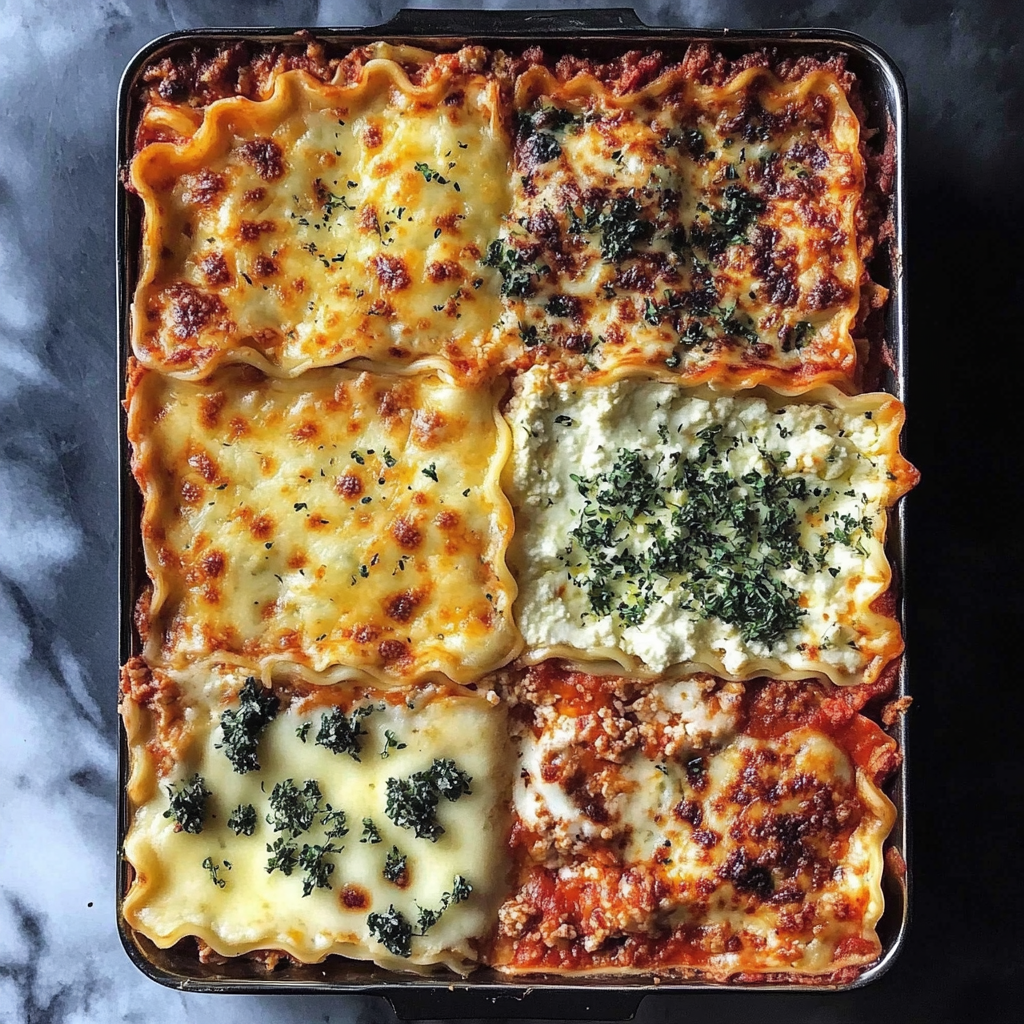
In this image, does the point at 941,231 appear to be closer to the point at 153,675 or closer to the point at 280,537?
the point at 280,537

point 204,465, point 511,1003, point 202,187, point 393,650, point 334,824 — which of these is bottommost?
point 511,1003

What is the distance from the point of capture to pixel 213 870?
286 centimetres

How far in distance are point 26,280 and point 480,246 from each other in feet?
5.28

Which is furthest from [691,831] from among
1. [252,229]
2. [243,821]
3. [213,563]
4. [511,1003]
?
[252,229]

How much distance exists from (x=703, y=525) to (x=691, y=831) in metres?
0.87

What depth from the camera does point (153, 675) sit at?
289cm

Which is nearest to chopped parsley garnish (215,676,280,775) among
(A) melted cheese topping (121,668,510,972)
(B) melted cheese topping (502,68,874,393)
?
(A) melted cheese topping (121,668,510,972)

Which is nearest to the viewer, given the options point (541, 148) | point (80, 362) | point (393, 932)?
point (393, 932)

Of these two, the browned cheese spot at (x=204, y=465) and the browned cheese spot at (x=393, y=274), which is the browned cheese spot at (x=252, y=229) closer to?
the browned cheese spot at (x=393, y=274)

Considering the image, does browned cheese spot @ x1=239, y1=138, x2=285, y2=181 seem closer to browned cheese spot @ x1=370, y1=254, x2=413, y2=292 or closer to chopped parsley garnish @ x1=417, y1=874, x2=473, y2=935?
browned cheese spot @ x1=370, y1=254, x2=413, y2=292

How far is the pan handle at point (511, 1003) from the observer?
9.43 feet

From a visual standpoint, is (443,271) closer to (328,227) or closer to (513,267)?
(513,267)

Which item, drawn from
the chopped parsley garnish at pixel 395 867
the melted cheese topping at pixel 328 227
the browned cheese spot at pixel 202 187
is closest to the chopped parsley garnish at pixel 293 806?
the chopped parsley garnish at pixel 395 867

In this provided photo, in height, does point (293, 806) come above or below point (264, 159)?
below
